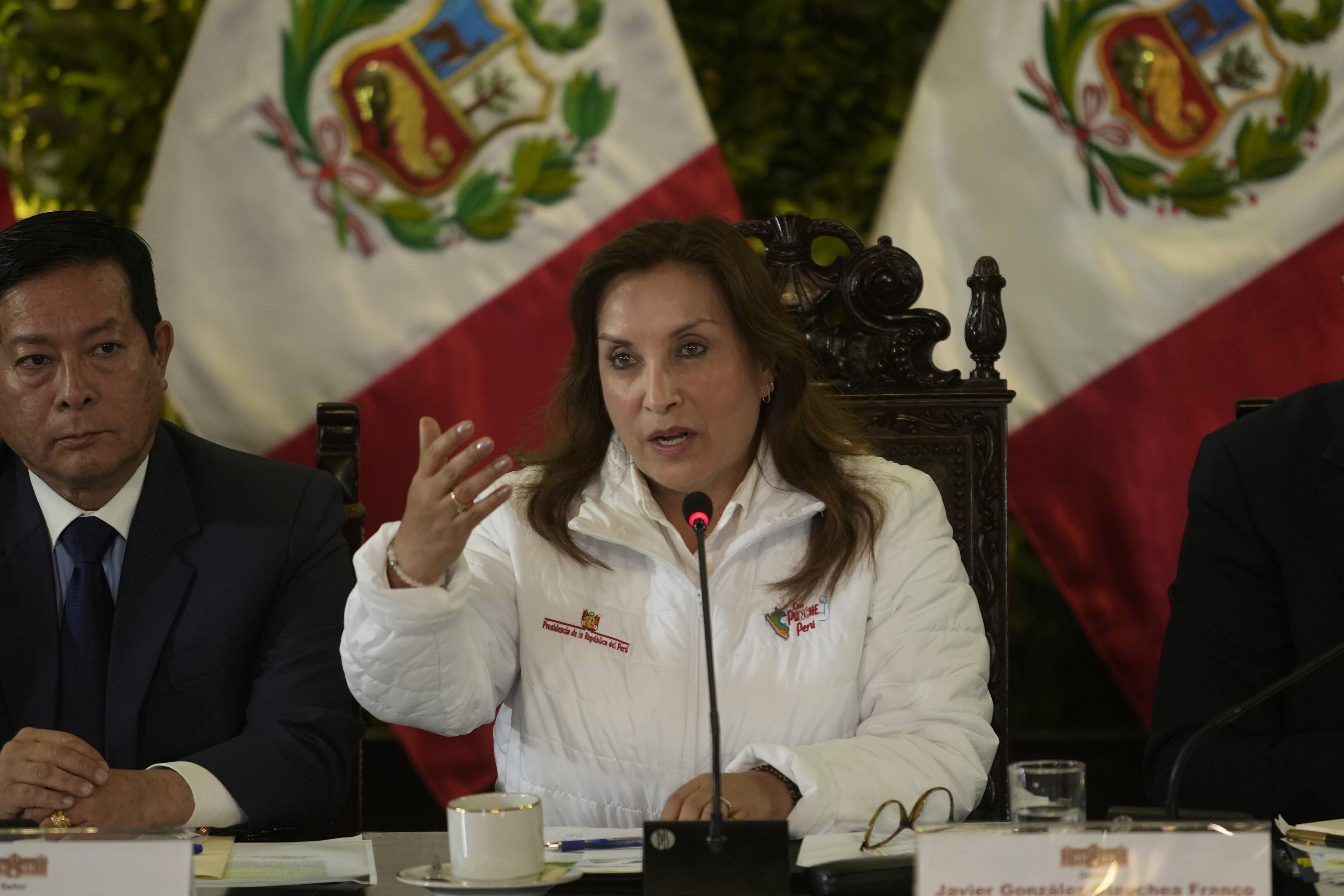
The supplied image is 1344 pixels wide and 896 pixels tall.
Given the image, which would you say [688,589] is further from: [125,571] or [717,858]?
[125,571]

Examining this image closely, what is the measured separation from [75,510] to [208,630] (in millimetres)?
261

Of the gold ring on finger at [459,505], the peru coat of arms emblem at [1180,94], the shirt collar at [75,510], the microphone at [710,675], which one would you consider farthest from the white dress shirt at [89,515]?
the peru coat of arms emblem at [1180,94]

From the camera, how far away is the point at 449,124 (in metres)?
2.68

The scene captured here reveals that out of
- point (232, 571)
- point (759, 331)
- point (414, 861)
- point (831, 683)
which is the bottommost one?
point (414, 861)

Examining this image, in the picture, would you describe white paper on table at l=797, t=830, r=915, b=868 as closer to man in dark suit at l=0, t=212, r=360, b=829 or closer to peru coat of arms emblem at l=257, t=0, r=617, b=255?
man in dark suit at l=0, t=212, r=360, b=829

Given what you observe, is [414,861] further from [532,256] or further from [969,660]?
[532,256]

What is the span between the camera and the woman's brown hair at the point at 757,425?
184 cm

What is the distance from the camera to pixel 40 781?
1489 mm

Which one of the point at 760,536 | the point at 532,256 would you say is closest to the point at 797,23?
the point at 532,256

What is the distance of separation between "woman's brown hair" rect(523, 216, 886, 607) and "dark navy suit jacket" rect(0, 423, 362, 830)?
367 millimetres

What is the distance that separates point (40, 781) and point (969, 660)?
1123mm

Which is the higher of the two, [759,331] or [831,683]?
[759,331]

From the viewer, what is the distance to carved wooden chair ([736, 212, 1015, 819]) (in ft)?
7.14

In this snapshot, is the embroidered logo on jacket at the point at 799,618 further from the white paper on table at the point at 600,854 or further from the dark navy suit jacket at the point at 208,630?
the dark navy suit jacket at the point at 208,630
